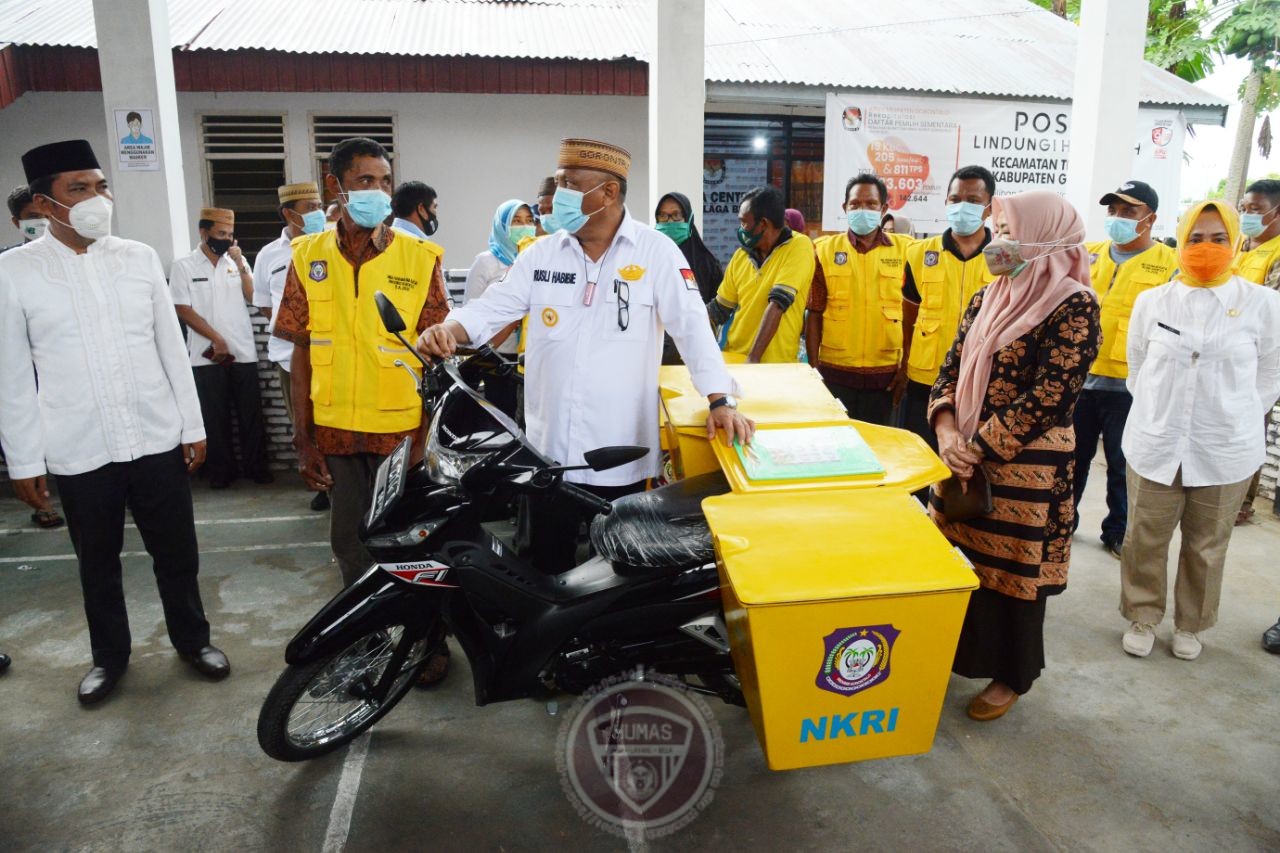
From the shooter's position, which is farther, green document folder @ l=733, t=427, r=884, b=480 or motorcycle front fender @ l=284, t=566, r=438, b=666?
motorcycle front fender @ l=284, t=566, r=438, b=666

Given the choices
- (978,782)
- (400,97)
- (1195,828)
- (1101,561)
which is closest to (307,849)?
(978,782)

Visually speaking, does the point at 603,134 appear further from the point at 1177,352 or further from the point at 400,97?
the point at 1177,352

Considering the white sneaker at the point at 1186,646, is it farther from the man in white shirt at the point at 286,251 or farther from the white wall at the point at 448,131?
the white wall at the point at 448,131

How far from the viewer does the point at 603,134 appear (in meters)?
9.66

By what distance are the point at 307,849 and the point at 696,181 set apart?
513 cm

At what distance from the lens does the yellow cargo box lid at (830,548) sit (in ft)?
5.41

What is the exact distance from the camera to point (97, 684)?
115 inches

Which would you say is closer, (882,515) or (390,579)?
(882,515)

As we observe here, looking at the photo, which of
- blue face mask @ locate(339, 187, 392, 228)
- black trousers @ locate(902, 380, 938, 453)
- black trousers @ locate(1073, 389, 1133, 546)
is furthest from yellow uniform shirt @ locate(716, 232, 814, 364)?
blue face mask @ locate(339, 187, 392, 228)

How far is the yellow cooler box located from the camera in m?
1.65

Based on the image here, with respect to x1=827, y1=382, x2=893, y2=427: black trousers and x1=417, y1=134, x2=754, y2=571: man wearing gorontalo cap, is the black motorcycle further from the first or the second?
x1=827, y1=382, x2=893, y2=427: black trousers

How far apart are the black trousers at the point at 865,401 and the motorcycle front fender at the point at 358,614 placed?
8.87 feet

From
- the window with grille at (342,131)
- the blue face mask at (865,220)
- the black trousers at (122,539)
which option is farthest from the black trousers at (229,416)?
the window with grille at (342,131)

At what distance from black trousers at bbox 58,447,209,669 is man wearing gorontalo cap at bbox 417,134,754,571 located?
1271 millimetres
